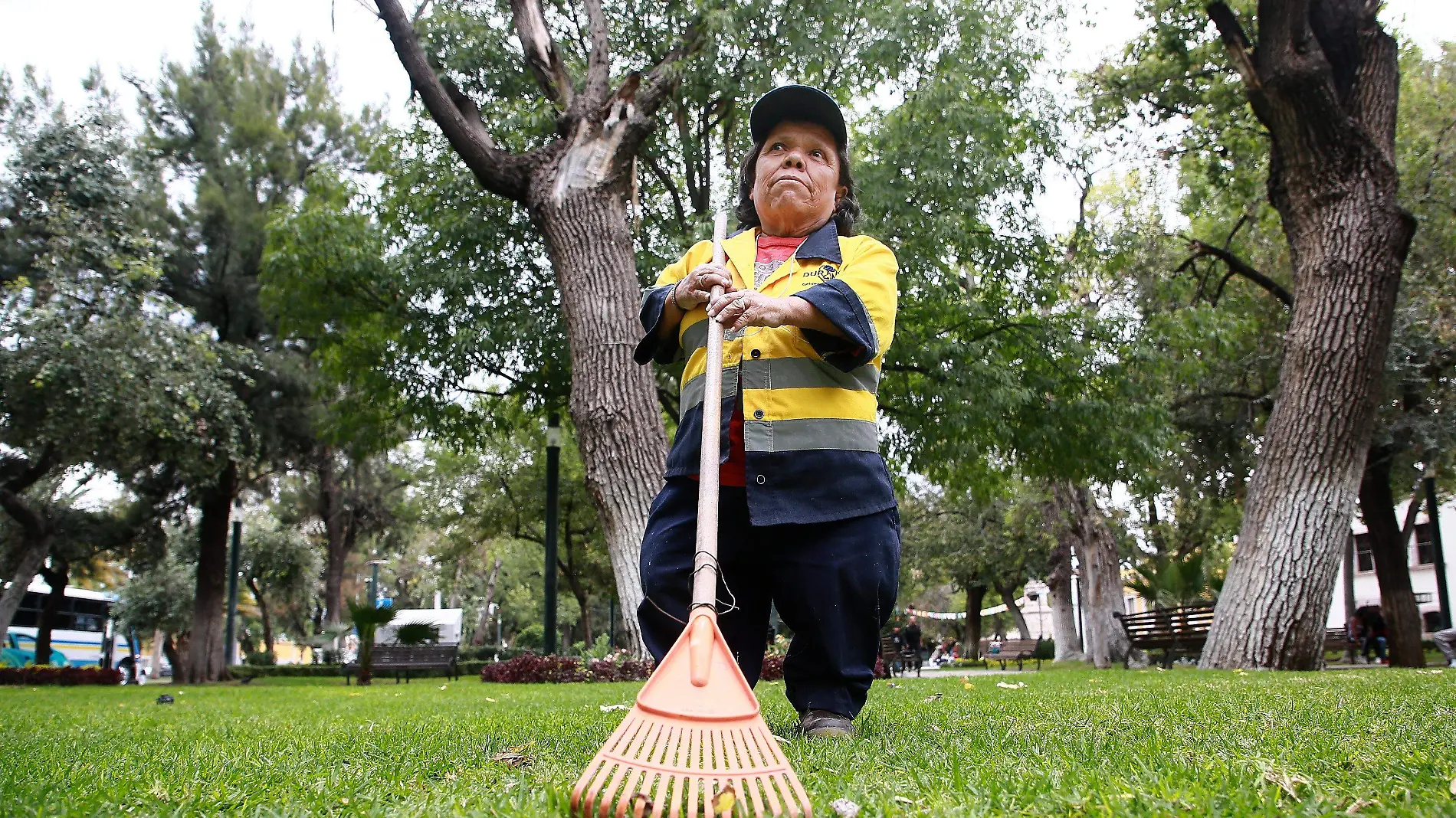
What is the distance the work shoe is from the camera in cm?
273

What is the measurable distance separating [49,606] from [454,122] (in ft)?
78.5

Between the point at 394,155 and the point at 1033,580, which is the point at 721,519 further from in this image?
the point at 1033,580

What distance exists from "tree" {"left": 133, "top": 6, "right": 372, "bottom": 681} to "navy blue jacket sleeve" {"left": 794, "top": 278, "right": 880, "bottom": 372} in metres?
17.6

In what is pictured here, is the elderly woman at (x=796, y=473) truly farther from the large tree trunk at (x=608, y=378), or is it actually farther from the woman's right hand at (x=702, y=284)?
the large tree trunk at (x=608, y=378)

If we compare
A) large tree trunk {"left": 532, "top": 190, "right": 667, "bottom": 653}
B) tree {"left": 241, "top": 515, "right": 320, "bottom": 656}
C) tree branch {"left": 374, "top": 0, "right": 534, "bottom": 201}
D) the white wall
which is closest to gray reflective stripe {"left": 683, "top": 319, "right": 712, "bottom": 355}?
large tree trunk {"left": 532, "top": 190, "right": 667, "bottom": 653}

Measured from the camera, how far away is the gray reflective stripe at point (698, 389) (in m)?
2.86

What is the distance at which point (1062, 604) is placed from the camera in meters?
31.0

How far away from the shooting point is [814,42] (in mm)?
11750

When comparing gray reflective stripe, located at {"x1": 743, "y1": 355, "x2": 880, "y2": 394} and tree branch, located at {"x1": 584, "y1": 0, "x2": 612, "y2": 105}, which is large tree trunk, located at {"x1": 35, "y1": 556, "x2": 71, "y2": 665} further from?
gray reflective stripe, located at {"x1": 743, "y1": 355, "x2": 880, "y2": 394}

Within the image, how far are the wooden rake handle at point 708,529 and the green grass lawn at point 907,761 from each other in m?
0.34

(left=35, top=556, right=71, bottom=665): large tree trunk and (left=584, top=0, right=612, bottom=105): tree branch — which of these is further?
(left=35, top=556, right=71, bottom=665): large tree trunk

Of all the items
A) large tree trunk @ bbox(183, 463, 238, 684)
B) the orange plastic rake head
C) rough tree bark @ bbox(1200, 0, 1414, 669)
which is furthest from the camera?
large tree trunk @ bbox(183, 463, 238, 684)

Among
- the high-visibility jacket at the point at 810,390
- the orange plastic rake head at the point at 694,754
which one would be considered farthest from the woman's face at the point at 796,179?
the orange plastic rake head at the point at 694,754

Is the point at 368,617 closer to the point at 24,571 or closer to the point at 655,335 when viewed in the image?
the point at 24,571
